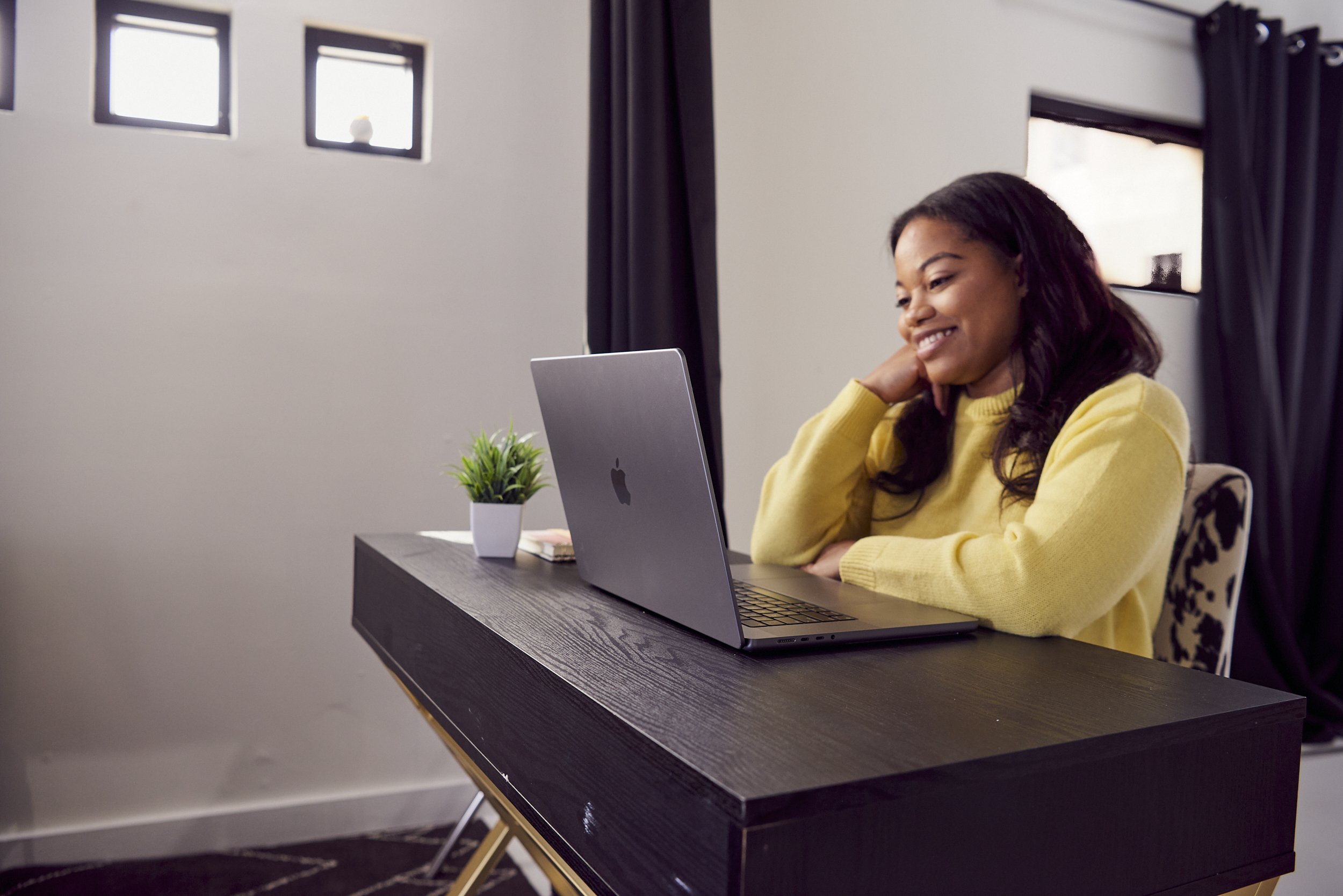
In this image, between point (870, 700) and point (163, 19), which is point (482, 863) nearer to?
point (870, 700)

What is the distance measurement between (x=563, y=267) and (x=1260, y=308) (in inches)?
81.9

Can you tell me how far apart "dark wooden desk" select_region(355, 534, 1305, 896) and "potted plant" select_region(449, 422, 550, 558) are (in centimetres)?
46

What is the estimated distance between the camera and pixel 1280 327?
2.85 m

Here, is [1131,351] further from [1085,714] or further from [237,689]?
[237,689]

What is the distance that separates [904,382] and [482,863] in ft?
2.98

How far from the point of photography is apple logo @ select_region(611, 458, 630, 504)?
84 cm

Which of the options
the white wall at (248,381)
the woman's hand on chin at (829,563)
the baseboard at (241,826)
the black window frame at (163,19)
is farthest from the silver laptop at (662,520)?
the black window frame at (163,19)

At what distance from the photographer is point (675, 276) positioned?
2062 mm

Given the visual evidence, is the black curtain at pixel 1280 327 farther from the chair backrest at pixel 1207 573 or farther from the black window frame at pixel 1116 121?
the chair backrest at pixel 1207 573

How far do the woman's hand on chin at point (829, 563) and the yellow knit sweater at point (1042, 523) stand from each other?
0.04 metres

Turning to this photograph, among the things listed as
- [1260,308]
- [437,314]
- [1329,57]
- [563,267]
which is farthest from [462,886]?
[1329,57]

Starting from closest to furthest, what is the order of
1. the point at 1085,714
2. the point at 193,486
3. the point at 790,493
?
the point at 1085,714
the point at 790,493
the point at 193,486

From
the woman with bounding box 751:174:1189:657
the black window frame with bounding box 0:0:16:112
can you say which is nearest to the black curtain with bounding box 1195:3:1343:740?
the woman with bounding box 751:174:1189:657

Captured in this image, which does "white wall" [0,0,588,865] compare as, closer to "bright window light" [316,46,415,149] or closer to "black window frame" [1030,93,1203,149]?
"bright window light" [316,46,415,149]
